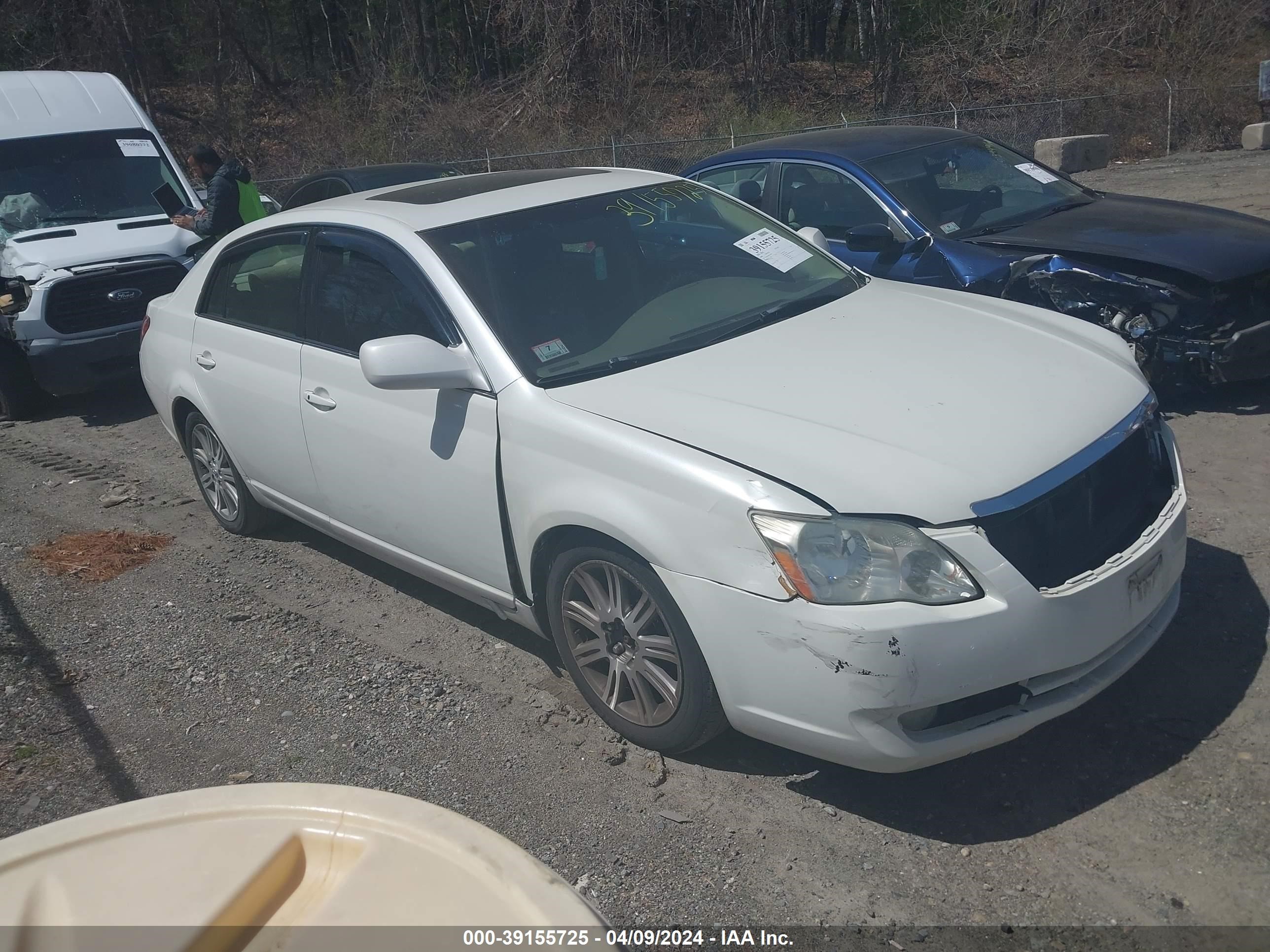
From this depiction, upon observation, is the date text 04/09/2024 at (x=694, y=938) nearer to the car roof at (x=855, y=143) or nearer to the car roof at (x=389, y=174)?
the car roof at (x=855, y=143)

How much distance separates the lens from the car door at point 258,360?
4.71 meters

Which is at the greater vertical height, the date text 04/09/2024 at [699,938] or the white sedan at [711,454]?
the white sedan at [711,454]

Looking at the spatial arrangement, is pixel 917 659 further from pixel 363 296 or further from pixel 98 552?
pixel 98 552

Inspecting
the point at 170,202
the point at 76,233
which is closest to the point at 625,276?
the point at 76,233

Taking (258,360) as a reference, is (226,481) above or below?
below

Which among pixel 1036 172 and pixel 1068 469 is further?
pixel 1036 172

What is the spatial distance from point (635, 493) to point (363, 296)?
69.6 inches

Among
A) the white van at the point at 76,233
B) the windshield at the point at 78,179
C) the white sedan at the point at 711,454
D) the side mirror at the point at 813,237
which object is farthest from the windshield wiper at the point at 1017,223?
the windshield at the point at 78,179

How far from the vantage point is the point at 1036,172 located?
280 inches

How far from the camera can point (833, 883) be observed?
2.94 m

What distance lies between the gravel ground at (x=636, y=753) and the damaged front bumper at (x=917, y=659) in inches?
12.0

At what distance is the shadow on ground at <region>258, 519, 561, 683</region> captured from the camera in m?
4.40

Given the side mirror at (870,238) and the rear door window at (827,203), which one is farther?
the rear door window at (827,203)

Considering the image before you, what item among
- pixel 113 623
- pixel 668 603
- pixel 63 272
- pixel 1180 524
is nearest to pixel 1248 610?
pixel 1180 524
